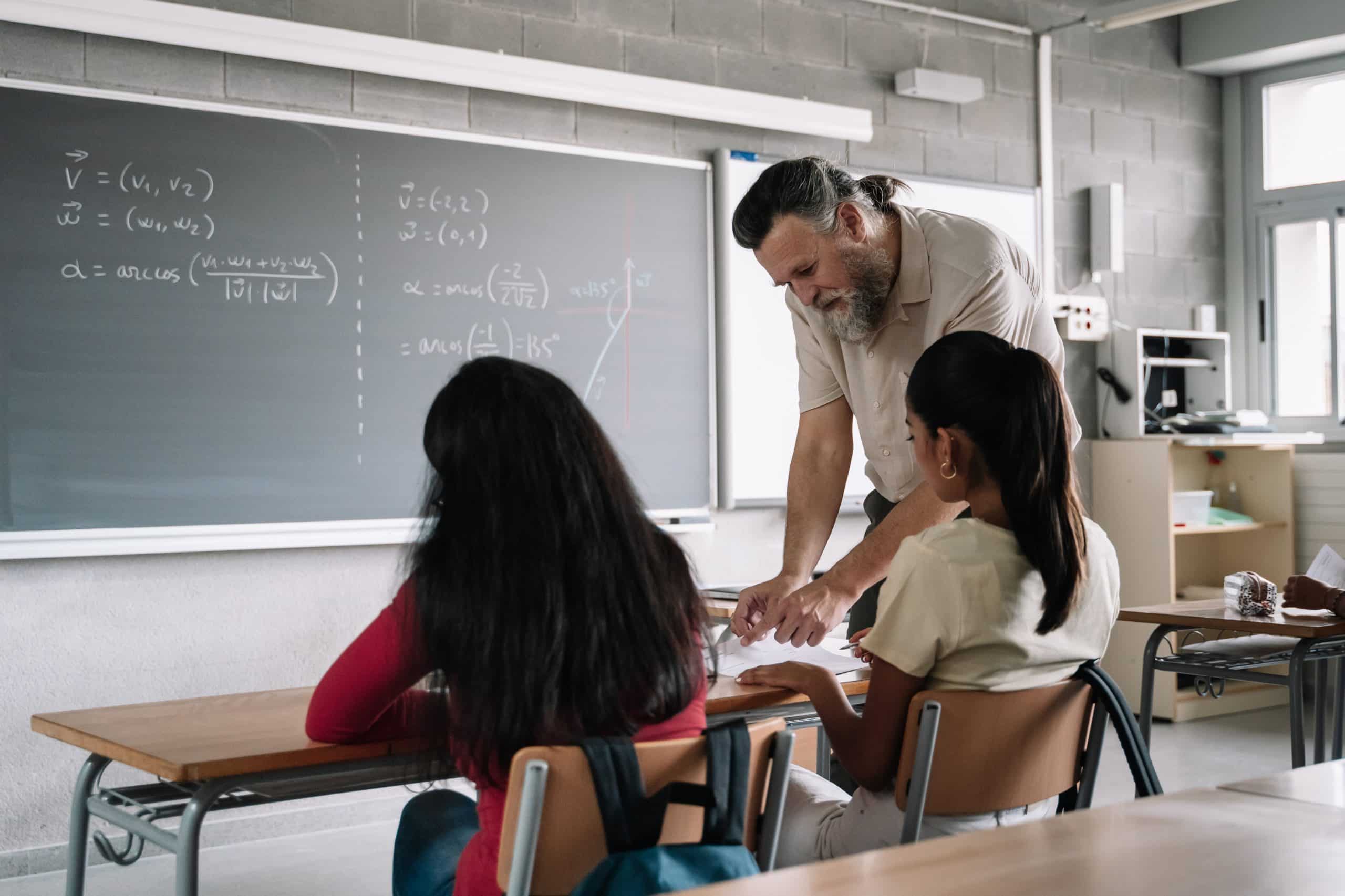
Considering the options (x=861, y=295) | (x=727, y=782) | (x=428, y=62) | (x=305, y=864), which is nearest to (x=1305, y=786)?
(x=727, y=782)

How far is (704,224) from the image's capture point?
4.22 metres

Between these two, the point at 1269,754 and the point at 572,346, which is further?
the point at 1269,754

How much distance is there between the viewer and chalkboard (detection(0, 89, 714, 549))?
10.4 ft

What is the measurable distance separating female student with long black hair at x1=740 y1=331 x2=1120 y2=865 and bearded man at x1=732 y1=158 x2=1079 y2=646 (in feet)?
0.73

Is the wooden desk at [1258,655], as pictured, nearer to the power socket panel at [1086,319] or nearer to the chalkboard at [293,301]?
the chalkboard at [293,301]

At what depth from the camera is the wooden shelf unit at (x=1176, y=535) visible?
5.01m

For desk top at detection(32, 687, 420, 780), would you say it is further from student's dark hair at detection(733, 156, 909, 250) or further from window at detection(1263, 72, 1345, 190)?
window at detection(1263, 72, 1345, 190)

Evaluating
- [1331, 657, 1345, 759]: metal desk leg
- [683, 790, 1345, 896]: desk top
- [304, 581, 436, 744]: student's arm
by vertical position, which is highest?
[683, 790, 1345, 896]: desk top

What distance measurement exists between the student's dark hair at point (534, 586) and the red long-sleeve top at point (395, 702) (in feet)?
0.07

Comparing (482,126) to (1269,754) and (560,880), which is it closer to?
(560,880)

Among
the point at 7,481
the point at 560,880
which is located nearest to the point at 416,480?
the point at 7,481

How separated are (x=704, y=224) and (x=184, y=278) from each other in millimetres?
1643

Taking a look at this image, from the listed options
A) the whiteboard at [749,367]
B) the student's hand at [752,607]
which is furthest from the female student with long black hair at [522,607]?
the whiteboard at [749,367]


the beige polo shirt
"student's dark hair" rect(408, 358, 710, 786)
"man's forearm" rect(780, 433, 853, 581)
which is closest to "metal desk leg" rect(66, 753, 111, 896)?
"student's dark hair" rect(408, 358, 710, 786)
